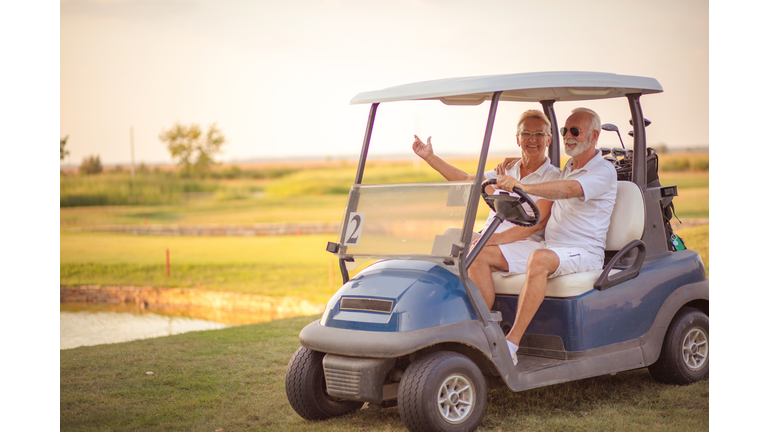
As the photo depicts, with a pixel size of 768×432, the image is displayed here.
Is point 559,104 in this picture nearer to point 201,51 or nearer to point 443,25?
point 443,25

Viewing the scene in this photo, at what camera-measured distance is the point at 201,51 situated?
1002 inches

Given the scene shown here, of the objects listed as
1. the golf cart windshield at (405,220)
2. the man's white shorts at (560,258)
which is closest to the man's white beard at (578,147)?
the man's white shorts at (560,258)


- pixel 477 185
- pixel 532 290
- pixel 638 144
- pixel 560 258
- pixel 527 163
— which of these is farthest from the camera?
pixel 638 144

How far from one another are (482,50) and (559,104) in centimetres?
1346

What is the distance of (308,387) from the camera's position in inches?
138

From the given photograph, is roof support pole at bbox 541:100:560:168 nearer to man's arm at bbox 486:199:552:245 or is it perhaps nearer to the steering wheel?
man's arm at bbox 486:199:552:245

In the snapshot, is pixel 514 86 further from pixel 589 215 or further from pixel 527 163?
pixel 589 215

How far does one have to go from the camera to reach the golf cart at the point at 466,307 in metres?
3.19

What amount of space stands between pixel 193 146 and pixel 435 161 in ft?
99.0

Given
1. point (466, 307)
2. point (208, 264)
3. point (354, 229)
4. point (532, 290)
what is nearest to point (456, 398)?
point (466, 307)

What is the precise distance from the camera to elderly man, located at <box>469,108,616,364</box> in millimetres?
3576

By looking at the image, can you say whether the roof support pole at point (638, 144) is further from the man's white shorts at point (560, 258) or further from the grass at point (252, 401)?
the grass at point (252, 401)

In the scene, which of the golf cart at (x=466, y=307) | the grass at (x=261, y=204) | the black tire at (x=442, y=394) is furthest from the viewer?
the grass at (x=261, y=204)

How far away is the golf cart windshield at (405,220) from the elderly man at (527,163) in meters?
0.45
